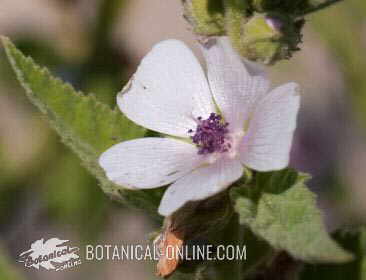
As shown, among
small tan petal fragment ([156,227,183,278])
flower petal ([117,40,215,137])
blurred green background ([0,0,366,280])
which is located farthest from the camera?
blurred green background ([0,0,366,280])

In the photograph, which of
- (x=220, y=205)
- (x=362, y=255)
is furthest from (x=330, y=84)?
(x=220, y=205)

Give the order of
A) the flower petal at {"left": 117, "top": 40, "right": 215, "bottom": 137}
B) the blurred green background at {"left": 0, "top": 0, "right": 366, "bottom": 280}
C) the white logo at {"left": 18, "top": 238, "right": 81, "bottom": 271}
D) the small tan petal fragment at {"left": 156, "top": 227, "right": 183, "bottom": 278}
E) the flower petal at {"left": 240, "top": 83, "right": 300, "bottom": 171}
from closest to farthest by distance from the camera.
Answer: the flower petal at {"left": 240, "top": 83, "right": 300, "bottom": 171} < the small tan petal fragment at {"left": 156, "top": 227, "right": 183, "bottom": 278} < the flower petal at {"left": 117, "top": 40, "right": 215, "bottom": 137} < the white logo at {"left": 18, "top": 238, "right": 81, "bottom": 271} < the blurred green background at {"left": 0, "top": 0, "right": 366, "bottom": 280}

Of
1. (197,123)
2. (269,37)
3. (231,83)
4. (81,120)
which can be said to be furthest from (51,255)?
(269,37)

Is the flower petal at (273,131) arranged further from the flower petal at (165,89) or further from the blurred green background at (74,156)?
→ the blurred green background at (74,156)

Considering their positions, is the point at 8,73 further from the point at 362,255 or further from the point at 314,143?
the point at 362,255

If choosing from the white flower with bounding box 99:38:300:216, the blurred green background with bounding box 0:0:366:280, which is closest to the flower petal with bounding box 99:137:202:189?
the white flower with bounding box 99:38:300:216

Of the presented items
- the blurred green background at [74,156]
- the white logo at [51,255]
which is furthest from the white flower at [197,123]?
the blurred green background at [74,156]

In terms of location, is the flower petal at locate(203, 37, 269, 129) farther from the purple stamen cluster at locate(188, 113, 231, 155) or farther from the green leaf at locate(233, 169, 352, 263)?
the green leaf at locate(233, 169, 352, 263)

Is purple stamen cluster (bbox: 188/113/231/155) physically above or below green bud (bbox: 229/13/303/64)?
below
